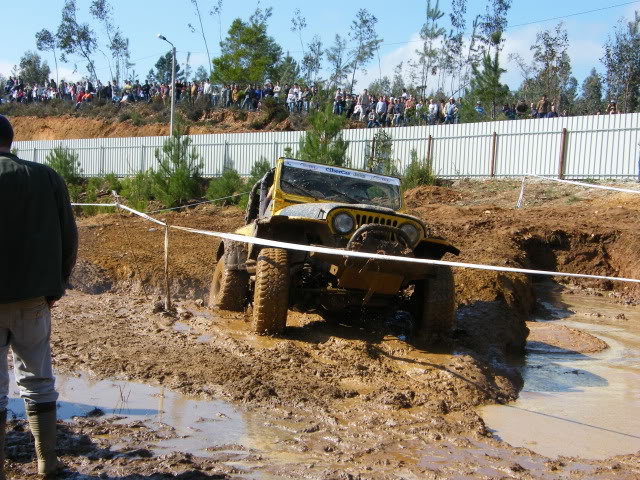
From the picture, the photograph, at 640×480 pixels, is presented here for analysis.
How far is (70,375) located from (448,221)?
32.7 feet

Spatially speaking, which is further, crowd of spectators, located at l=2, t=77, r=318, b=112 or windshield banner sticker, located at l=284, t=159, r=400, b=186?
crowd of spectators, located at l=2, t=77, r=318, b=112

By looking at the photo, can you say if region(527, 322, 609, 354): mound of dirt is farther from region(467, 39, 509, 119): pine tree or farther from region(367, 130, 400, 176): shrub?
region(467, 39, 509, 119): pine tree

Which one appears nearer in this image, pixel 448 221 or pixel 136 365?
pixel 136 365

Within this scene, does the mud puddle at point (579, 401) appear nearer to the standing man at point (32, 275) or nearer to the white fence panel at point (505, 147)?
the standing man at point (32, 275)

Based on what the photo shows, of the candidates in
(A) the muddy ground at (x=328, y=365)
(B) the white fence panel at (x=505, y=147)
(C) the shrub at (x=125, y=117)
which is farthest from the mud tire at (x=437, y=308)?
(C) the shrub at (x=125, y=117)

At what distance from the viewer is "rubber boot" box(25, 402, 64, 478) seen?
3658mm

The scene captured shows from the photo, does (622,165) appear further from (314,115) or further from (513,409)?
(513,409)

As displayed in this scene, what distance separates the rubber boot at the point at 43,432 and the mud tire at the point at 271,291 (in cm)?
345

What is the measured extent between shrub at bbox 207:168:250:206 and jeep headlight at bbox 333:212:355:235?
1494 cm

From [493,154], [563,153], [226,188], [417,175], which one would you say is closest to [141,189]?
[226,188]

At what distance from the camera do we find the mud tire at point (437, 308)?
7363 millimetres

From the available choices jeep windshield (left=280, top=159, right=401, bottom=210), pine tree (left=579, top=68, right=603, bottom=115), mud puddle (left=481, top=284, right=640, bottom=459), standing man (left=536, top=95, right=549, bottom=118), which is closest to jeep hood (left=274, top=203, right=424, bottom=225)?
jeep windshield (left=280, top=159, right=401, bottom=210)

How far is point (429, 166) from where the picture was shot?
20.3m

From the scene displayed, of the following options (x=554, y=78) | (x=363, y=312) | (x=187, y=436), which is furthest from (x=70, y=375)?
(x=554, y=78)
